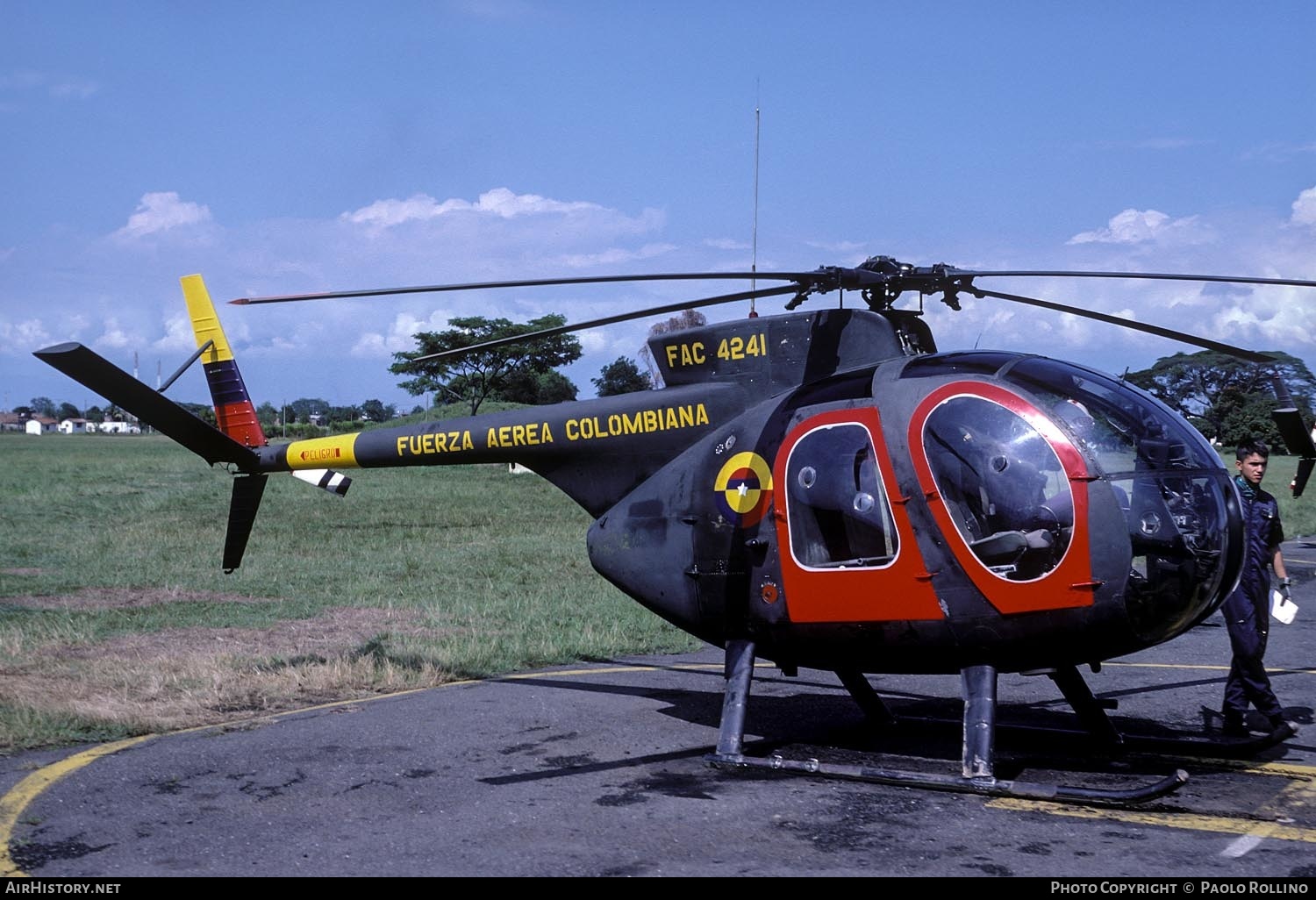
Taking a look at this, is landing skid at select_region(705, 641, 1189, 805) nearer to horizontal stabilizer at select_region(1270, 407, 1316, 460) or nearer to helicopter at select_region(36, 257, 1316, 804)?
helicopter at select_region(36, 257, 1316, 804)

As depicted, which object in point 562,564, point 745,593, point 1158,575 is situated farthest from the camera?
point 562,564

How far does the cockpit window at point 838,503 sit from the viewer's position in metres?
7.45

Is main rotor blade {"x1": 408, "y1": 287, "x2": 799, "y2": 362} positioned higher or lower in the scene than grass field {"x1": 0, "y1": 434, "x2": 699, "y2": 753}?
higher

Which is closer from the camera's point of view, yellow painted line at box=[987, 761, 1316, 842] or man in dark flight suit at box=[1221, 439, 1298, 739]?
yellow painted line at box=[987, 761, 1316, 842]

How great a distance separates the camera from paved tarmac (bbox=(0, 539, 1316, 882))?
5.73m

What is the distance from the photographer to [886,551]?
7.40 metres

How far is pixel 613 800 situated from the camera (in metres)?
6.92

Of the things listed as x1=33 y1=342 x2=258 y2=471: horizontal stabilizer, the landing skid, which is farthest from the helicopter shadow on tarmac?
x1=33 y1=342 x2=258 y2=471: horizontal stabilizer

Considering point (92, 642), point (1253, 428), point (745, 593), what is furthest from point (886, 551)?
point (92, 642)

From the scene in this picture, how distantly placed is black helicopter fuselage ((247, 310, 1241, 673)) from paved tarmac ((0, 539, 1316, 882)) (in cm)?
99

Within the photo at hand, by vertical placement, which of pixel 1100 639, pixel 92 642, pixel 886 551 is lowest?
pixel 92 642

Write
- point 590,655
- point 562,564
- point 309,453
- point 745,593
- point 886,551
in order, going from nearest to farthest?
point 886,551, point 745,593, point 309,453, point 590,655, point 562,564

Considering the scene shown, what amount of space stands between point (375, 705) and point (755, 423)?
4.04 meters

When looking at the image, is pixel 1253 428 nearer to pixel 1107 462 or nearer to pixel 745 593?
pixel 1107 462
